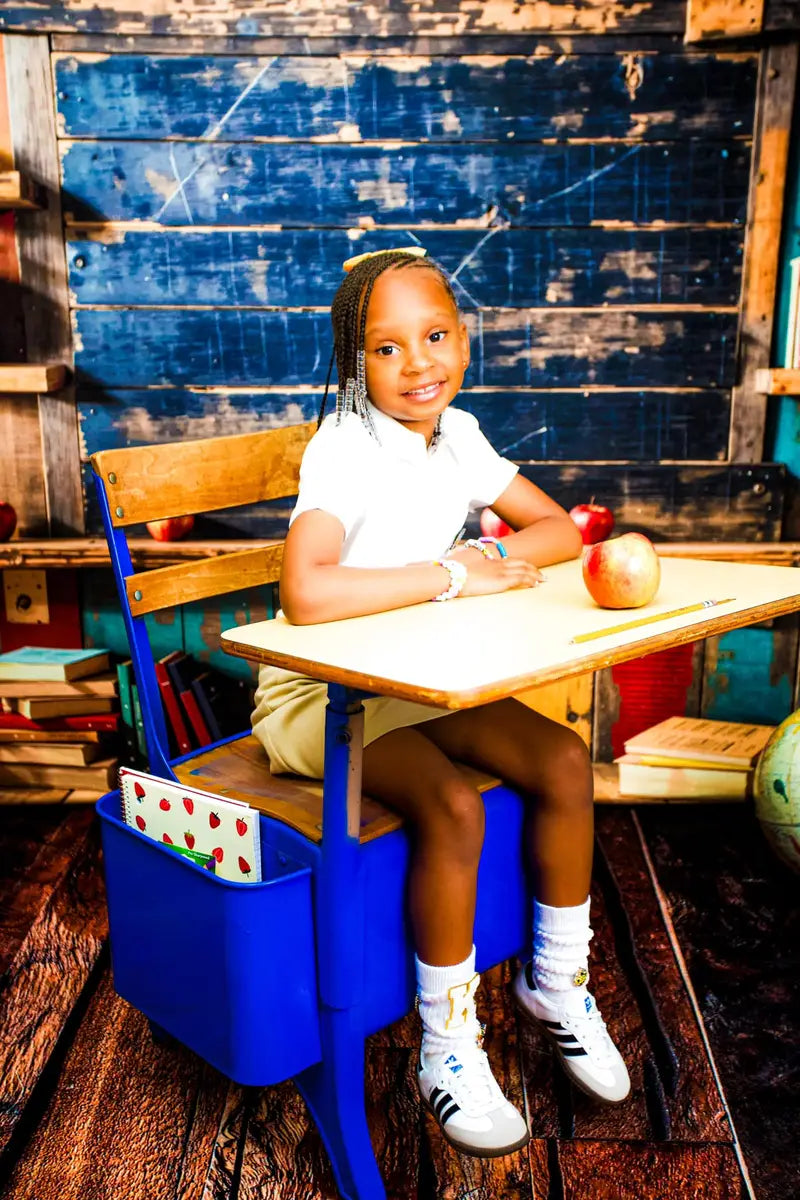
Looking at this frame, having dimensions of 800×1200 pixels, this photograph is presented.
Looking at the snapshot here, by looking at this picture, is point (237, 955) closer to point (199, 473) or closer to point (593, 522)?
point (199, 473)

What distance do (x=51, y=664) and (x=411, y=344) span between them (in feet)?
5.15

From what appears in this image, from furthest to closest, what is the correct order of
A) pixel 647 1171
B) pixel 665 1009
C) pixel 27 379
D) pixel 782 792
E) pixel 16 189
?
pixel 27 379
pixel 16 189
pixel 782 792
pixel 665 1009
pixel 647 1171

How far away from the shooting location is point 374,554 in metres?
1.72

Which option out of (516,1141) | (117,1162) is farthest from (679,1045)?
(117,1162)

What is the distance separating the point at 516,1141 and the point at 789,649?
1.86m

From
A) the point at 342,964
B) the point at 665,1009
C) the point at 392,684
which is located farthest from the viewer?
the point at 665,1009

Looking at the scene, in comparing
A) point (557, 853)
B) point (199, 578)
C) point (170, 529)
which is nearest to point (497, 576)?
point (557, 853)

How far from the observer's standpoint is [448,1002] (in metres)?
1.50

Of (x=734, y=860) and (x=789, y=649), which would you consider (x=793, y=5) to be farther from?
(x=734, y=860)

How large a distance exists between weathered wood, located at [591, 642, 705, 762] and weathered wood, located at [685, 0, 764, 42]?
1.59 m

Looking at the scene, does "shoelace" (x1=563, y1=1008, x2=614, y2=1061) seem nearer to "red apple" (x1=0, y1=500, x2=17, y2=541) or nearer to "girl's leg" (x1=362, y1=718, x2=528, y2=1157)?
"girl's leg" (x1=362, y1=718, x2=528, y2=1157)

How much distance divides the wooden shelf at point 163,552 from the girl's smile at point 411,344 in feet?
3.89

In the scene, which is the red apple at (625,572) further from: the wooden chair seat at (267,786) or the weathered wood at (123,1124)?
the weathered wood at (123,1124)

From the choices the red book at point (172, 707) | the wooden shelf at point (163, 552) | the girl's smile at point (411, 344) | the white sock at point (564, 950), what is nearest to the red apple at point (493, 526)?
the wooden shelf at point (163, 552)
